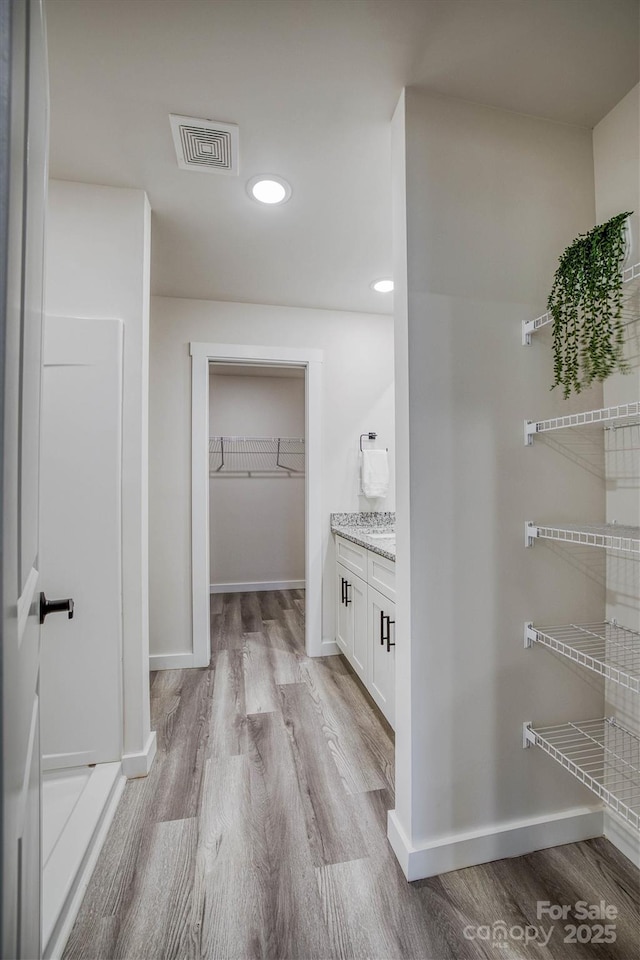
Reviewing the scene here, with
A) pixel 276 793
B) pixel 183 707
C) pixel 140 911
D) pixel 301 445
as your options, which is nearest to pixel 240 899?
pixel 140 911

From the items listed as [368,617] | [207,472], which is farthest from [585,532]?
[207,472]

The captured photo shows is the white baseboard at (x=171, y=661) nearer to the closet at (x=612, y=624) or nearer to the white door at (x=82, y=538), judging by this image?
the white door at (x=82, y=538)

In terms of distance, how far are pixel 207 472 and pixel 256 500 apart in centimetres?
199

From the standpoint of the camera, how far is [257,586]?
4867 mm

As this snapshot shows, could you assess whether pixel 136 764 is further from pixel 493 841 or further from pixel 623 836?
pixel 623 836

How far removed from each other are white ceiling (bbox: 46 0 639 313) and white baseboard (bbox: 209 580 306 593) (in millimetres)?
3686

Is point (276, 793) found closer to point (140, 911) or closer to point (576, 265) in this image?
point (140, 911)

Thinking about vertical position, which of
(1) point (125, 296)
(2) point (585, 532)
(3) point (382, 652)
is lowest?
(3) point (382, 652)

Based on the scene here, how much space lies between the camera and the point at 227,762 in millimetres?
1899

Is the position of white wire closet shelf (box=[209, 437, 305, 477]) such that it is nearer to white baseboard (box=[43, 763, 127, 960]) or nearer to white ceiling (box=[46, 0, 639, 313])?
white ceiling (box=[46, 0, 639, 313])

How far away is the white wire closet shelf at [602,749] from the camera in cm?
140

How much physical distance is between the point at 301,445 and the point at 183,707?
311 cm

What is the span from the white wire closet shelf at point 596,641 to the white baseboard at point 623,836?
1.57 ft

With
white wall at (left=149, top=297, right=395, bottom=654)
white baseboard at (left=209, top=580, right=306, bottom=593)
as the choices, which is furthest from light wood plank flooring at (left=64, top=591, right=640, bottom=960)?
white baseboard at (left=209, top=580, right=306, bottom=593)
